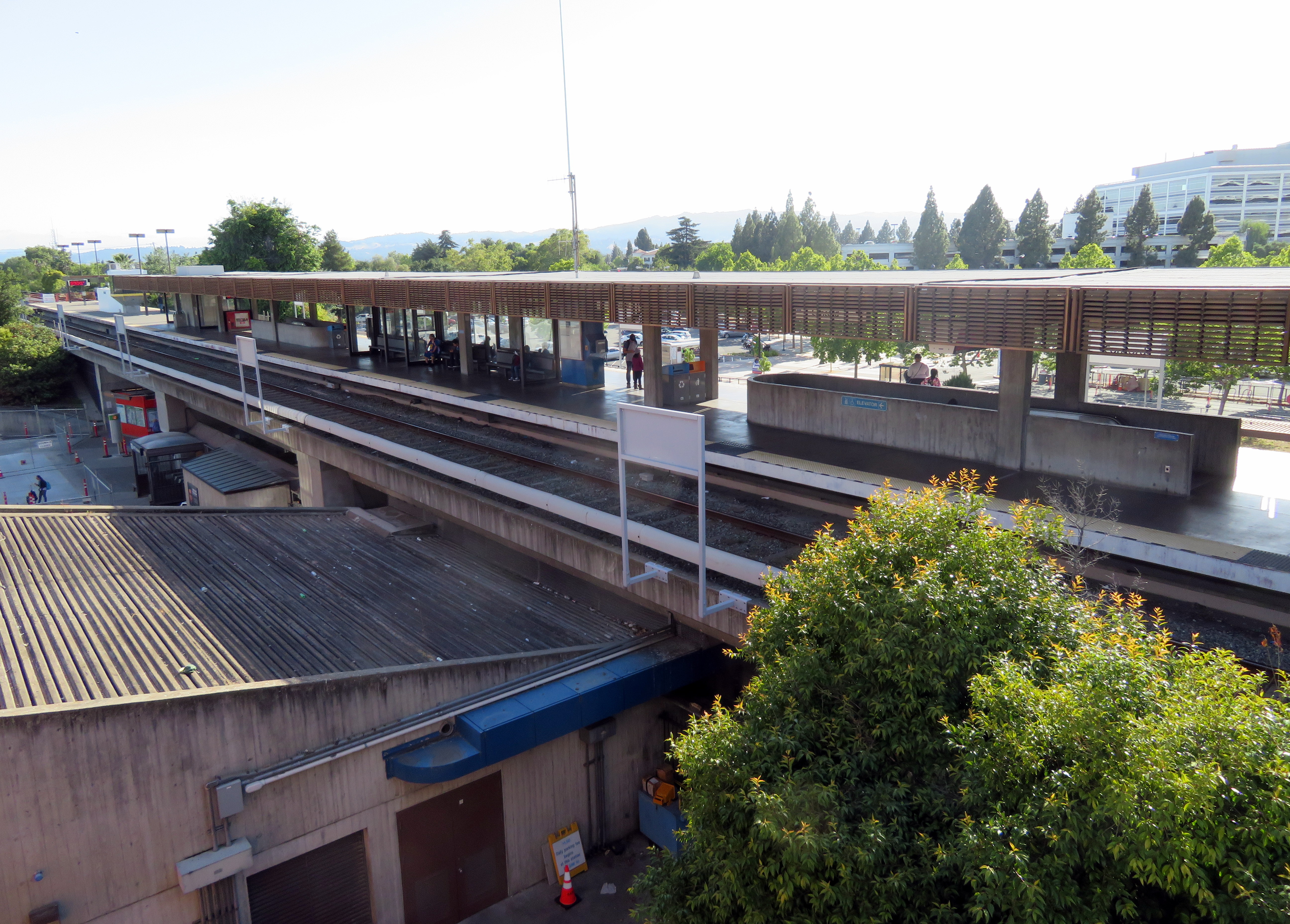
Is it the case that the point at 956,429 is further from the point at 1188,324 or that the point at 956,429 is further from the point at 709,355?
the point at 709,355

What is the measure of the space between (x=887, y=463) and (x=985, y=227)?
89299 mm

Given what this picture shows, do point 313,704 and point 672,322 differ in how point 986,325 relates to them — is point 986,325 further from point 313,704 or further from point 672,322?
point 313,704

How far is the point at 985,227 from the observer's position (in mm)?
94812

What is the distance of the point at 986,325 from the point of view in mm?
13898

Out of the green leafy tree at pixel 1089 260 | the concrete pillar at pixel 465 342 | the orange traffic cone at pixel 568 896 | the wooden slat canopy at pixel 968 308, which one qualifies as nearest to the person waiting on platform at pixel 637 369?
the wooden slat canopy at pixel 968 308

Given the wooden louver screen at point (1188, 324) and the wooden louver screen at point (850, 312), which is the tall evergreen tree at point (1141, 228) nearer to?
the wooden louver screen at point (850, 312)

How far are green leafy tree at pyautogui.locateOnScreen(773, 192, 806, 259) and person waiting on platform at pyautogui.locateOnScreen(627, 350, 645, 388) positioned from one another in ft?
274

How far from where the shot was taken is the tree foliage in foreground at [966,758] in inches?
182

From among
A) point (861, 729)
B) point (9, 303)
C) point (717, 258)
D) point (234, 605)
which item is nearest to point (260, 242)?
point (9, 303)

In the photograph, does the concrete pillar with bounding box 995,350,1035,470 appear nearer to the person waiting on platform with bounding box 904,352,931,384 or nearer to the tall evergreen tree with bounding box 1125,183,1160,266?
the person waiting on platform with bounding box 904,352,931,384

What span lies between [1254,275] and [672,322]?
10704 millimetres

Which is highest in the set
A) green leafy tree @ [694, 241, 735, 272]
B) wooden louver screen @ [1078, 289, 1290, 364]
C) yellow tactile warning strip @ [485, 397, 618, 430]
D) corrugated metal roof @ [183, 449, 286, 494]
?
green leafy tree @ [694, 241, 735, 272]

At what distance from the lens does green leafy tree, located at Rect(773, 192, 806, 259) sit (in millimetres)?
106375

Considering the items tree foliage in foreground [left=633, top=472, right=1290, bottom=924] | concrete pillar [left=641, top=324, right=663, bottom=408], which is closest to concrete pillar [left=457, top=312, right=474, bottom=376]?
concrete pillar [left=641, top=324, right=663, bottom=408]
